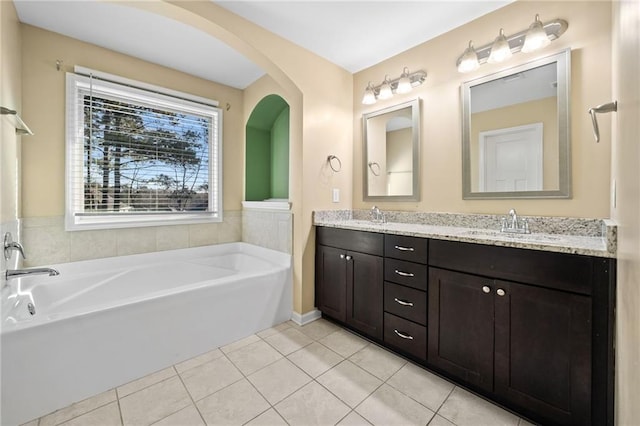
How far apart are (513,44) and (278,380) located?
2.67 metres

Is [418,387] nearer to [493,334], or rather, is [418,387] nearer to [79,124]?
[493,334]

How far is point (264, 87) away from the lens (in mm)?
3033

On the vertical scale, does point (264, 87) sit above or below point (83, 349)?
above

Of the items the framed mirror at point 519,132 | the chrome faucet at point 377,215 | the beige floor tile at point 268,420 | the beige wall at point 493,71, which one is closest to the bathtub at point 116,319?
the beige floor tile at point 268,420

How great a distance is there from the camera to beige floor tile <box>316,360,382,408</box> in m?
1.54

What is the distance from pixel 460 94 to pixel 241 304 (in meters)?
2.40

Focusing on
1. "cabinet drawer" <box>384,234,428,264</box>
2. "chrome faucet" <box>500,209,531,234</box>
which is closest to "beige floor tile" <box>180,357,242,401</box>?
"cabinet drawer" <box>384,234,428,264</box>

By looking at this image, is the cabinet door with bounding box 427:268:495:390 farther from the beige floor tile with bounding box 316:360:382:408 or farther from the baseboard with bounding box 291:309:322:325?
the baseboard with bounding box 291:309:322:325

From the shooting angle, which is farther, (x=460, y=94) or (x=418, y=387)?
(x=460, y=94)

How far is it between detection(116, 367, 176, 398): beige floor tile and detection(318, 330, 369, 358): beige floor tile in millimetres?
1078

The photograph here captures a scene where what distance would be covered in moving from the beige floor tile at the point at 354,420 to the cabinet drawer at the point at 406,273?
808 millimetres

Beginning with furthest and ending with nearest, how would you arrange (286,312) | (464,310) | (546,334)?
1. (286,312)
2. (464,310)
3. (546,334)

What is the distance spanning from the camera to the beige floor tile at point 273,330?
226 cm

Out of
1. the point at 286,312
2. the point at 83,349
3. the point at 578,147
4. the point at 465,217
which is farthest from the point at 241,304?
the point at 578,147
